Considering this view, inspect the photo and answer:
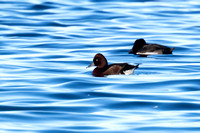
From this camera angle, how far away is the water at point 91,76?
1038 centimetres

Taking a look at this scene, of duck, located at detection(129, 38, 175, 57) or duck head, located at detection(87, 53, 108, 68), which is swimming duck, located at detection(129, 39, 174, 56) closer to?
duck, located at detection(129, 38, 175, 57)

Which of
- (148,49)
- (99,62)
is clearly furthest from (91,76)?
(148,49)

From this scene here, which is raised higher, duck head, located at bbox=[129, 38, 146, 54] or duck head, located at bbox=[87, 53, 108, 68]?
duck head, located at bbox=[129, 38, 146, 54]

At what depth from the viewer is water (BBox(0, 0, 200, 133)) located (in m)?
10.4

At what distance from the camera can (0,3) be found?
35.2m

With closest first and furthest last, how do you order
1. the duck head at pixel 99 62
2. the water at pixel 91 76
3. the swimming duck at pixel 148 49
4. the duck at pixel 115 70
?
the water at pixel 91 76
the duck at pixel 115 70
the duck head at pixel 99 62
the swimming duck at pixel 148 49

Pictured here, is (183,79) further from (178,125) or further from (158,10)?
(158,10)

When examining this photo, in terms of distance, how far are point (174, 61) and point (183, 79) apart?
11.8ft

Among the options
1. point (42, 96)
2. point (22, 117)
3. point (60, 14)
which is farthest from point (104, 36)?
point (22, 117)

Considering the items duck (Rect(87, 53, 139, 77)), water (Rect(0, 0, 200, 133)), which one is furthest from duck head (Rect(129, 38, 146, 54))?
duck (Rect(87, 53, 139, 77))

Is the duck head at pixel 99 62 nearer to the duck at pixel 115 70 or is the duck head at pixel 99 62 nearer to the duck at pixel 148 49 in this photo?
the duck at pixel 115 70

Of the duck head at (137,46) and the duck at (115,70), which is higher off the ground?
the duck head at (137,46)

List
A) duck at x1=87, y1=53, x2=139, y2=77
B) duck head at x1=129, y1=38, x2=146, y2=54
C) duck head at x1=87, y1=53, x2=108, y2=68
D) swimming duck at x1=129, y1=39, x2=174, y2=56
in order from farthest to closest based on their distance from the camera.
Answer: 1. duck head at x1=129, y1=38, x2=146, y2=54
2. swimming duck at x1=129, y1=39, x2=174, y2=56
3. duck head at x1=87, y1=53, x2=108, y2=68
4. duck at x1=87, y1=53, x2=139, y2=77

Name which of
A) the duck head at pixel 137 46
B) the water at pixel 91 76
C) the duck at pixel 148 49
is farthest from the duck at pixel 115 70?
the duck head at pixel 137 46
